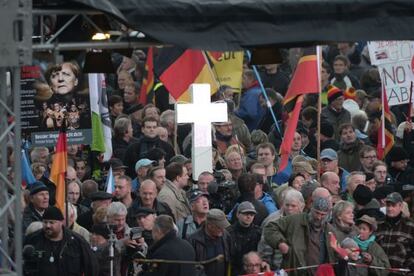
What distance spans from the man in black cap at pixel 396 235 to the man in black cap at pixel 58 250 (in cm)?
296

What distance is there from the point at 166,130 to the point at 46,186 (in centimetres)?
409

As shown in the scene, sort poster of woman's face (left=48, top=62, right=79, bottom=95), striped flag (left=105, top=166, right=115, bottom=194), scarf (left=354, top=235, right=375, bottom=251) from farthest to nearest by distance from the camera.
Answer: poster of woman's face (left=48, top=62, right=79, bottom=95)
striped flag (left=105, top=166, right=115, bottom=194)
scarf (left=354, top=235, right=375, bottom=251)

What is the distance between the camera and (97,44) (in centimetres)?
1458

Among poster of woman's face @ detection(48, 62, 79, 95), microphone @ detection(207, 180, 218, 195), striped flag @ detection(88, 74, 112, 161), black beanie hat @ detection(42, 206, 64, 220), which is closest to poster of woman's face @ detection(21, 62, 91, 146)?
poster of woman's face @ detection(48, 62, 79, 95)

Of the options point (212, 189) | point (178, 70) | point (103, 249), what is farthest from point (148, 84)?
point (103, 249)

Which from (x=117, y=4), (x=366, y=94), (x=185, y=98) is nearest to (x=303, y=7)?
(x=117, y=4)

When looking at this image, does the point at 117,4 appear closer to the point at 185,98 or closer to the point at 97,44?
the point at 97,44

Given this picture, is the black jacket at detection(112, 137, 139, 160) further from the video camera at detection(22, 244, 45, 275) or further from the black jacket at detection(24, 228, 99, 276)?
the video camera at detection(22, 244, 45, 275)

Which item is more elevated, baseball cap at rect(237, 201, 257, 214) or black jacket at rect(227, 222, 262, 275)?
baseball cap at rect(237, 201, 257, 214)

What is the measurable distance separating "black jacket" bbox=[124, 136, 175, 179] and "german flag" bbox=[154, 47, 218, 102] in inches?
31.6

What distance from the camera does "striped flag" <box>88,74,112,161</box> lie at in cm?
2183

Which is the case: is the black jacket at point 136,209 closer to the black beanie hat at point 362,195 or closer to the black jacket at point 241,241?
the black jacket at point 241,241

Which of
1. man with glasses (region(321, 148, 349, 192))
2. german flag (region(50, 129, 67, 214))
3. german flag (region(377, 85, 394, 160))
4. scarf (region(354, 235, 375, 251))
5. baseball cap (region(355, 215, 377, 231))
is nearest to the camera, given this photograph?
scarf (region(354, 235, 375, 251))

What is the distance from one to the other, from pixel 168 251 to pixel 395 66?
26.7ft
